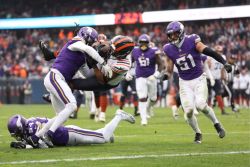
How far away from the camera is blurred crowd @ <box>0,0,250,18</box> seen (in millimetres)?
35906

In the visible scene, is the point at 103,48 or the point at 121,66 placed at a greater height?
the point at 103,48

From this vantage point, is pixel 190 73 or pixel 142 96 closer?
pixel 190 73

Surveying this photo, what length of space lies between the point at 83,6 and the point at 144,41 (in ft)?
77.2

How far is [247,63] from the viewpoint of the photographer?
1134 inches

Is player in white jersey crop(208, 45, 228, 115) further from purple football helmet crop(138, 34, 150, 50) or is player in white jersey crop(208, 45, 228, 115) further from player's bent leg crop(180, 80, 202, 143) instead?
player's bent leg crop(180, 80, 202, 143)

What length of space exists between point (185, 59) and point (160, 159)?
322cm

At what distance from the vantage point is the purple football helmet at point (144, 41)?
54.9 ft

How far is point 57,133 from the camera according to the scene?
9695mm

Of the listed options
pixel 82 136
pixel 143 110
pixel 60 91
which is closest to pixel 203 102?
pixel 82 136

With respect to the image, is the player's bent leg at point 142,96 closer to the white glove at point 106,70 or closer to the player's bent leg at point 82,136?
the player's bent leg at point 82,136

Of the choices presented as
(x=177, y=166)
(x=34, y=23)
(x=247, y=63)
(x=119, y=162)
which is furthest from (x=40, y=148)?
(x=34, y=23)

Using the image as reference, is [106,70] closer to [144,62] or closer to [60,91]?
[60,91]

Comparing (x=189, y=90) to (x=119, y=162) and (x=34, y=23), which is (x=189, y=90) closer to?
(x=119, y=162)

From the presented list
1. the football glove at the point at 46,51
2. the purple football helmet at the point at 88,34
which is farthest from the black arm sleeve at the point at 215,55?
the football glove at the point at 46,51
